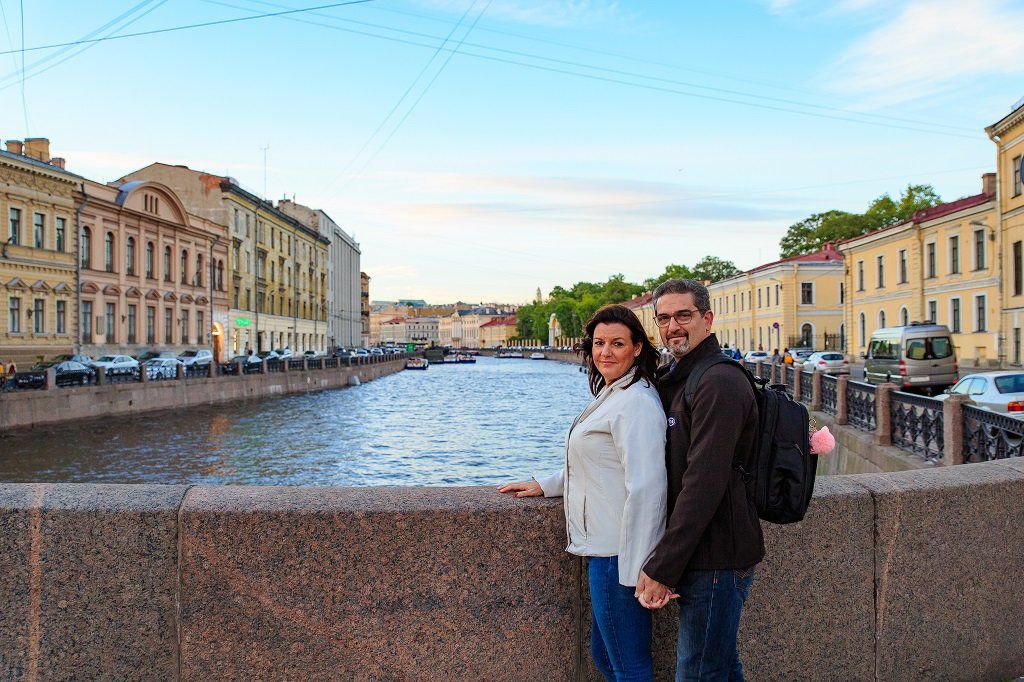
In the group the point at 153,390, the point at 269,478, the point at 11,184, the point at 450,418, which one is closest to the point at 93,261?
the point at 11,184

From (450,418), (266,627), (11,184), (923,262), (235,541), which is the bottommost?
(450,418)

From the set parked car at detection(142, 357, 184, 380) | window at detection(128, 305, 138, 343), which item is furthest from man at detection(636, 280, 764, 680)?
window at detection(128, 305, 138, 343)

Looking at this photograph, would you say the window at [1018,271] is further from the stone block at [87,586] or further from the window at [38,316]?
the window at [38,316]

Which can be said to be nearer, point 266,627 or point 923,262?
point 266,627

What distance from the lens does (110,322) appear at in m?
40.7

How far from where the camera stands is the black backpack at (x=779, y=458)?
2209 millimetres

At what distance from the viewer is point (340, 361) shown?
5828 cm

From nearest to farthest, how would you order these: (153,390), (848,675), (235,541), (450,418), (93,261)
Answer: (235,541)
(848,675)
(153,390)
(450,418)
(93,261)

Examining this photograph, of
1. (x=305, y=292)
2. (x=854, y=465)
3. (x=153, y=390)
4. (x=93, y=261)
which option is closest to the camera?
(x=854, y=465)

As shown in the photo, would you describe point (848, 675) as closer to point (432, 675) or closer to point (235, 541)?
point (432, 675)

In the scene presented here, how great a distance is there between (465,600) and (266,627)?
0.67 m

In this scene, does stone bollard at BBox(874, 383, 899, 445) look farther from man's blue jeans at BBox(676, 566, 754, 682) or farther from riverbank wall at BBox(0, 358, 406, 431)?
riverbank wall at BBox(0, 358, 406, 431)

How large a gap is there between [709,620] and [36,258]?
38660 millimetres

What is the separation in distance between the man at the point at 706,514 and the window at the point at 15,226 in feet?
122
